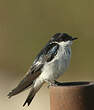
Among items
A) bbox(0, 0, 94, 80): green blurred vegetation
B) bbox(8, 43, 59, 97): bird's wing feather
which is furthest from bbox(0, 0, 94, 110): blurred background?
bbox(8, 43, 59, 97): bird's wing feather

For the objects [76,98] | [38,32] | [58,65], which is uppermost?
[76,98]

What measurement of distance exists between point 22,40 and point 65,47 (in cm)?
329

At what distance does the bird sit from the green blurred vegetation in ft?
8.58

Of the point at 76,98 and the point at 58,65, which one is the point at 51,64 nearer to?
the point at 58,65

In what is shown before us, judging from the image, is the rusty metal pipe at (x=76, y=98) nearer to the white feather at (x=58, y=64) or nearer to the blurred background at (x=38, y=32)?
the white feather at (x=58, y=64)

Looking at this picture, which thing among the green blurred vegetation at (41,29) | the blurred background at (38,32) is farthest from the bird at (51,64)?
the green blurred vegetation at (41,29)

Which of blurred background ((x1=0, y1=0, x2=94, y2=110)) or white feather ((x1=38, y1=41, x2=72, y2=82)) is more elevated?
white feather ((x1=38, y1=41, x2=72, y2=82))

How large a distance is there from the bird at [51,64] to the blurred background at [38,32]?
2457mm

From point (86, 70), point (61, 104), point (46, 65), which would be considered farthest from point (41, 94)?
point (61, 104)

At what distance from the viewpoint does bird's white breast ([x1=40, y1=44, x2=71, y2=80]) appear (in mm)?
4551

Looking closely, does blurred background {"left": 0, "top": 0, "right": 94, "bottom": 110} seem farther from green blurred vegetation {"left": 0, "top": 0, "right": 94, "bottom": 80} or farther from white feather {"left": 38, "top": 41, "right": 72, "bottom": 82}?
white feather {"left": 38, "top": 41, "right": 72, "bottom": 82}

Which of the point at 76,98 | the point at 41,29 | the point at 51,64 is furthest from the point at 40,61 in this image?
the point at 41,29

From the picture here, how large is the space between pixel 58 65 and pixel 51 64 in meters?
0.07

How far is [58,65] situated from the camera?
4.56 m
